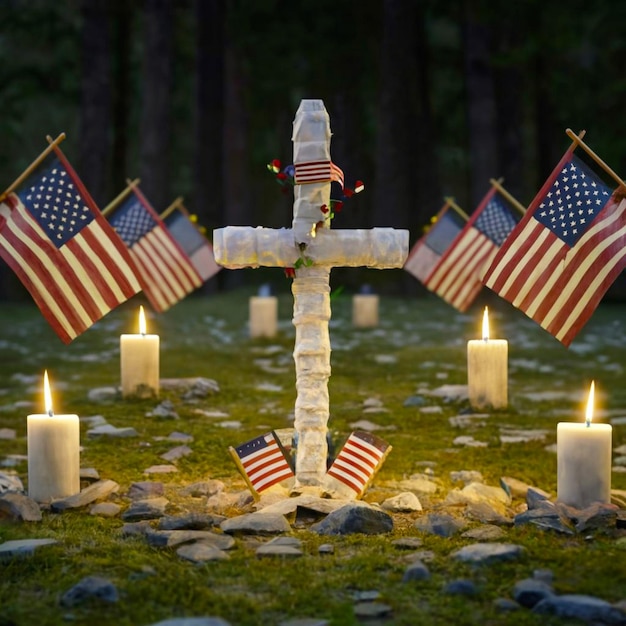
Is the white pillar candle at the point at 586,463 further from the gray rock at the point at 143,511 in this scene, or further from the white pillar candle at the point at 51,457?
the white pillar candle at the point at 51,457

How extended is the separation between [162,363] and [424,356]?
338 centimetres

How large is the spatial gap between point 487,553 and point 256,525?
1.33m

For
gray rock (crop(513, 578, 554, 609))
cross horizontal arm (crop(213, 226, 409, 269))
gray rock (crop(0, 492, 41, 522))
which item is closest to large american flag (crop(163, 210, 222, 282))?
cross horizontal arm (crop(213, 226, 409, 269))

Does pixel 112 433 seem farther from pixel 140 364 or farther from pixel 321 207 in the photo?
pixel 321 207

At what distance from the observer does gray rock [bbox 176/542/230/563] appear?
554cm

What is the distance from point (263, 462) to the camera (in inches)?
281

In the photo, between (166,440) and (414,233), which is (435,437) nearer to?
(166,440)

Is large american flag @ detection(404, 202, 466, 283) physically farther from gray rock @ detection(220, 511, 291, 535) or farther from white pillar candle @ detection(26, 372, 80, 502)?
gray rock @ detection(220, 511, 291, 535)

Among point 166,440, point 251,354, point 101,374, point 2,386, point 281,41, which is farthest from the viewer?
point 281,41

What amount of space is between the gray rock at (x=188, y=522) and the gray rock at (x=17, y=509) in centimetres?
83

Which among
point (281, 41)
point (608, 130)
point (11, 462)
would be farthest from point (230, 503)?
point (281, 41)

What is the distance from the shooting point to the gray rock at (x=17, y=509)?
653 centimetres

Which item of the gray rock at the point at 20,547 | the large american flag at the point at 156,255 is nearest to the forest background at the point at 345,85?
the large american flag at the point at 156,255

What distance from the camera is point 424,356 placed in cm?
1488
